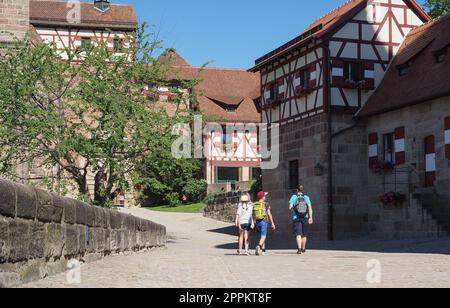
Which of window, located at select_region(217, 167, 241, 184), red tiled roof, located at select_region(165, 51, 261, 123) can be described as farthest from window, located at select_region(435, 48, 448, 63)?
window, located at select_region(217, 167, 241, 184)

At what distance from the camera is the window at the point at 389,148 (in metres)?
23.8

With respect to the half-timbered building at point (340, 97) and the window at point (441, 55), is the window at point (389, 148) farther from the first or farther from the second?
the window at point (441, 55)

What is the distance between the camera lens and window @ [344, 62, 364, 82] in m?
25.5

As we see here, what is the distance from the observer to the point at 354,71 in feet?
84.1

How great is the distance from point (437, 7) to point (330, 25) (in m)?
10.2

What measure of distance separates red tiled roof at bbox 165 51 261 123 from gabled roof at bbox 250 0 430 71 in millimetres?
19832

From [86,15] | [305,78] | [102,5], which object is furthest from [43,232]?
[102,5]

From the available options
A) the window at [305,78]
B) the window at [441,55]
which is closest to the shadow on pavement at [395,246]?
the window at [305,78]

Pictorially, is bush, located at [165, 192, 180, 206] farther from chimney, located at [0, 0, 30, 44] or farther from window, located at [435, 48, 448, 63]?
window, located at [435, 48, 448, 63]

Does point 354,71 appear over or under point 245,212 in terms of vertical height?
over

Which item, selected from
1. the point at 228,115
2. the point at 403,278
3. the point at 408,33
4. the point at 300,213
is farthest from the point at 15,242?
the point at 228,115

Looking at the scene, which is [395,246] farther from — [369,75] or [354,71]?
[354,71]

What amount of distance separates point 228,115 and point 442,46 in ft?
95.2

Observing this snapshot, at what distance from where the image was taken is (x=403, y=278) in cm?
885
